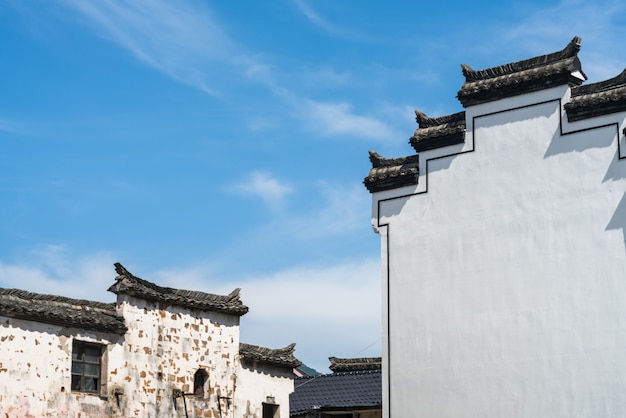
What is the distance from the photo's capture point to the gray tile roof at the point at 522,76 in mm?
18984

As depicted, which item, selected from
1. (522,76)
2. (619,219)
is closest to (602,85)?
(522,76)

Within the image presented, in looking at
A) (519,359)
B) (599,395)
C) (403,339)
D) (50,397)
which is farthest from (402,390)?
(50,397)

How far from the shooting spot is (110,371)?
1948 centimetres

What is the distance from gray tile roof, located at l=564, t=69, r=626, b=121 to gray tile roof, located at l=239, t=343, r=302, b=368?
837cm

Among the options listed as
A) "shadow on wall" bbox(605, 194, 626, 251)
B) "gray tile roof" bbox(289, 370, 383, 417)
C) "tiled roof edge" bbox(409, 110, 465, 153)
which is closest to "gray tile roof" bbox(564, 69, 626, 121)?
"shadow on wall" bbox(605, 194, 626, 251)

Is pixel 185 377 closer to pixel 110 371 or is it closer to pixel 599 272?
pixel 110 371

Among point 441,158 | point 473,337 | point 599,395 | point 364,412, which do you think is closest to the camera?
point 599,395

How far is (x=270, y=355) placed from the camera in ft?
74.9

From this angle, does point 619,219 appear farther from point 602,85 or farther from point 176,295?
point 176,295

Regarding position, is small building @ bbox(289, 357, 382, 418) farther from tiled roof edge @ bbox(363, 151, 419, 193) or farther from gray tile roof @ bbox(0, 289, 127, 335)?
gray tile roof @ bbox(0, 289, 127, 335)

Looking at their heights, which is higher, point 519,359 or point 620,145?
point 620,145

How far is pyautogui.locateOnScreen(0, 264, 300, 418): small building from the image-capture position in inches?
717

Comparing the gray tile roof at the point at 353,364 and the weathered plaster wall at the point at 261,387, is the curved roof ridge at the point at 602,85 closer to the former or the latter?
the weathered plaster wall at the point at 261,387

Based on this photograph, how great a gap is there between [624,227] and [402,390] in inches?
205
